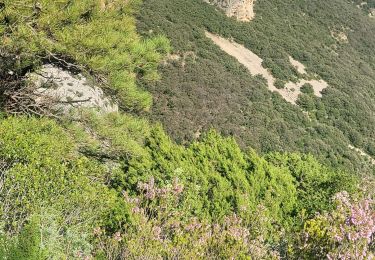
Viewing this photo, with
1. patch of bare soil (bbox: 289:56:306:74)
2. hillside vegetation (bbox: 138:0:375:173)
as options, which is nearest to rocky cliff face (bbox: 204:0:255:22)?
hillside vegetation (bbox: 138:0:375:173)

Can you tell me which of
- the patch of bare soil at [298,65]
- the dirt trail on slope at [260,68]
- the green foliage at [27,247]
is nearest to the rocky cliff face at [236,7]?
the dirt trail on slope at [260,68]

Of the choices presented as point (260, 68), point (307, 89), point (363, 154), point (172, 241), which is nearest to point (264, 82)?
point (260, 68)

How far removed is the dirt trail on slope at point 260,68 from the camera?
107ft

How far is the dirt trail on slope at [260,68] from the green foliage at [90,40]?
25.6 metres

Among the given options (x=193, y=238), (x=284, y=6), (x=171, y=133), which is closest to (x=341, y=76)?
(x=284, y=6)

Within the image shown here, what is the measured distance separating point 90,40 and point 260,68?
29526mm

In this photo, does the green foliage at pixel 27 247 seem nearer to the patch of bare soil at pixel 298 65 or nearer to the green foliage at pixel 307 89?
the green foliage at pixel 307 89

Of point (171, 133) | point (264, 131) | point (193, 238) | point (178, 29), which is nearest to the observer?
point (193, 238)

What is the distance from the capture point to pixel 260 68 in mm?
34500

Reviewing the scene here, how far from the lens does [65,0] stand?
584 cm

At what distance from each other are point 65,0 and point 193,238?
3338mm

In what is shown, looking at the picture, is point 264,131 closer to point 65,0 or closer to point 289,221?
point 289,221

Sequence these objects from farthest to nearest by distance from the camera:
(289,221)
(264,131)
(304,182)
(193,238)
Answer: (264,131) < (304,182) < (289,221) < (193,238)

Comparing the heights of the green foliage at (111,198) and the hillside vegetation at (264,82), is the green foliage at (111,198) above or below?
above
